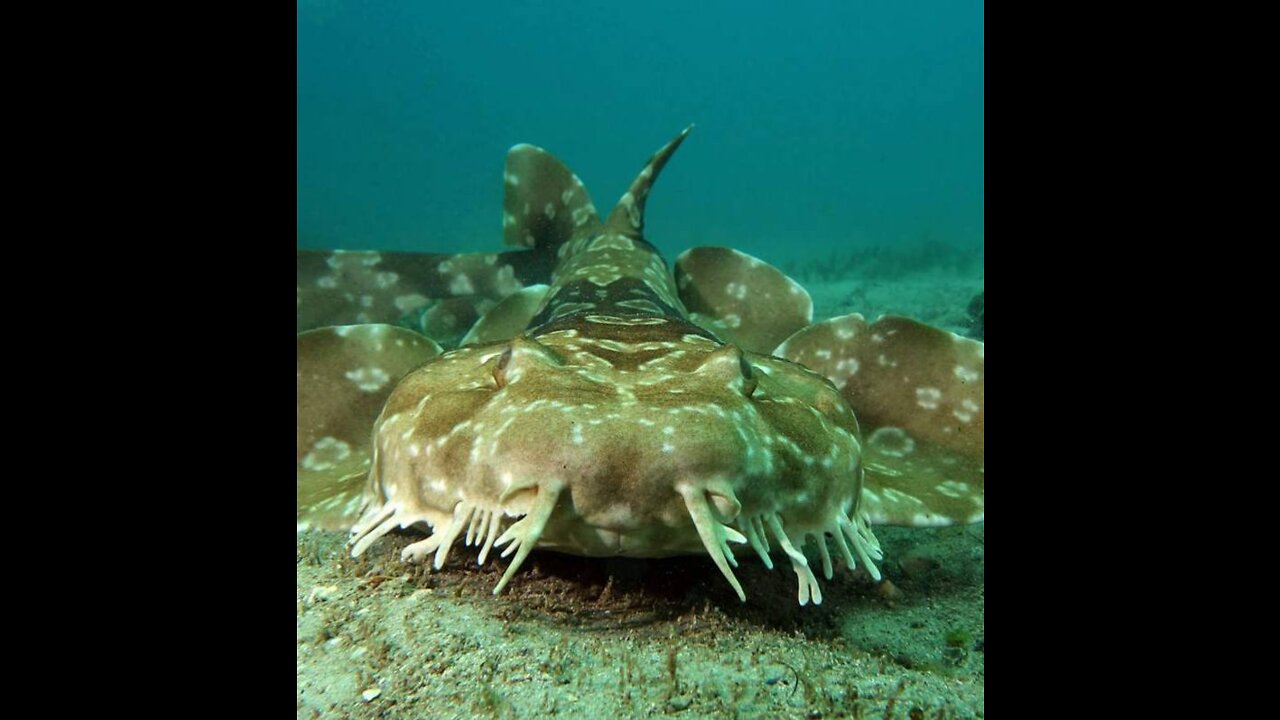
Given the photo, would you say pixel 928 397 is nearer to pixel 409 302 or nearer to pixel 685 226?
pixel 409 302

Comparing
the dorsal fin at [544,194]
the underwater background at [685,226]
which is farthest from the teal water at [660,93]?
the dorsal fin at [544,194]

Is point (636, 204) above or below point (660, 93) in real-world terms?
below

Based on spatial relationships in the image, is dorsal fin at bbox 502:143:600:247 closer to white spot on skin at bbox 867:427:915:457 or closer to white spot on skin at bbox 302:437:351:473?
white spot on skin at bbox 302:437:351:473

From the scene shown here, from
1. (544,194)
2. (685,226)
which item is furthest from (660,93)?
(544,194)

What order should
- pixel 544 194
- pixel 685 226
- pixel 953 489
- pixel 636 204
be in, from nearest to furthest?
1. pixel 953 489
2. pixel 636 204
3. pixel 544 194
4. pixel 685 226
